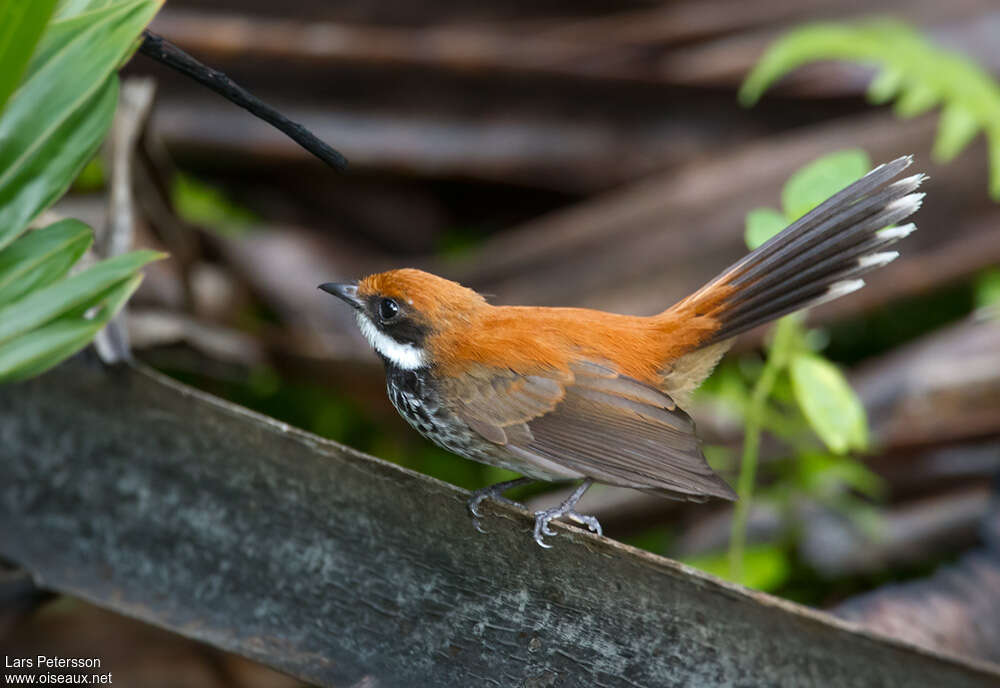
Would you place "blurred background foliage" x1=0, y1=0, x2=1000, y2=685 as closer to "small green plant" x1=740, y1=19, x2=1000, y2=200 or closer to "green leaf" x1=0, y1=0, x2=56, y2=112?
"small green plant" x1=740, y1=19, x2=1000, y2=200

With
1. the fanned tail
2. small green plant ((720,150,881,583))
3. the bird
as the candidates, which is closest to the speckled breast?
the bird

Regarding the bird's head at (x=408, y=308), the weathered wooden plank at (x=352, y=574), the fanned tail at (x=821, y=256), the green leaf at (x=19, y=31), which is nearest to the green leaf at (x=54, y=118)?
the green leaf at (x=19, y=31)

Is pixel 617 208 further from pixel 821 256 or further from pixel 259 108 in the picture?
pixel 259 108

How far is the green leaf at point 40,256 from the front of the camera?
212 centimetres

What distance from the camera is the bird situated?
2270 mm

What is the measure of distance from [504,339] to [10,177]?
110 cm

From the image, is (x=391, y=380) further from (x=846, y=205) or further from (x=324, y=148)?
(x=846, y=205)

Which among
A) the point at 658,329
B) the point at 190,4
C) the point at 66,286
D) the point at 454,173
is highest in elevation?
the point at 190,4

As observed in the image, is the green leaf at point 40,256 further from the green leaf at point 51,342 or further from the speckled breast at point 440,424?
the speckled breast at point 440,424

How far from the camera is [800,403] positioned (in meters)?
2.69

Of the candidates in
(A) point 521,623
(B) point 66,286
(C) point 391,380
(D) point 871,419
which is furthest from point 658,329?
(D) point 871,419

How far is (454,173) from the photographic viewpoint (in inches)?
186

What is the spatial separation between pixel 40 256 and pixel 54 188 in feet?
0.47

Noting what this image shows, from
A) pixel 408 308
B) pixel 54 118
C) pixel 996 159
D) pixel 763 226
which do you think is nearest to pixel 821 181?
pixel 763 226
